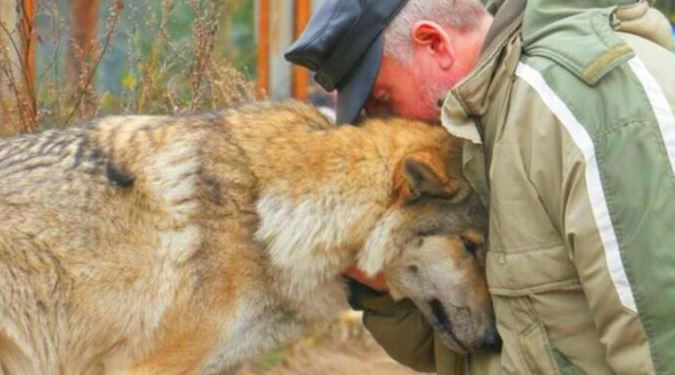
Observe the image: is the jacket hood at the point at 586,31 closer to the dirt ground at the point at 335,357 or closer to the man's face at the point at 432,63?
the man's face at the point at 432,63

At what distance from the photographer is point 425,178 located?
3955 mm

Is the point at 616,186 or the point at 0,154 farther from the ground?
the point at 616,186

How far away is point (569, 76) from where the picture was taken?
3.54 m

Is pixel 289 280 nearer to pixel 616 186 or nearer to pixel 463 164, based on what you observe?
pixel 463 164

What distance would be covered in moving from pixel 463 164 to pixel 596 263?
689 millimetres

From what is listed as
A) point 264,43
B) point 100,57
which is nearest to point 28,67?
point 100,57

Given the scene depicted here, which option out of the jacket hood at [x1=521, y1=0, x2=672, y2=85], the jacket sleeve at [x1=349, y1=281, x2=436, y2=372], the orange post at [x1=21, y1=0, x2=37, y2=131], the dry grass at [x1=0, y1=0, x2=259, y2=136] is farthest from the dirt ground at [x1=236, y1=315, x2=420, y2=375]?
the jacket hood at [x1=521, y1=0, x2=672, y2=85]

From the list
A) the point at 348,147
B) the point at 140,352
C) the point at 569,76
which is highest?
the point at 569,76

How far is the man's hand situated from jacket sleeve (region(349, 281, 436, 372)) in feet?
0.23

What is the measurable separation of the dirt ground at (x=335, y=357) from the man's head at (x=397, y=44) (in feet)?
8.49

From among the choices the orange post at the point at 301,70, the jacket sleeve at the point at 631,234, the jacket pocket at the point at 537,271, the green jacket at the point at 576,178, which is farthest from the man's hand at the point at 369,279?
the orange post at the point at 301,70

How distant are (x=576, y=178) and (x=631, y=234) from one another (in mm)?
205

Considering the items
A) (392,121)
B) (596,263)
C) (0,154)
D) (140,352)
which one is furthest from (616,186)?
(0,154)

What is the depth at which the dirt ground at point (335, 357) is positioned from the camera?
257 inches
